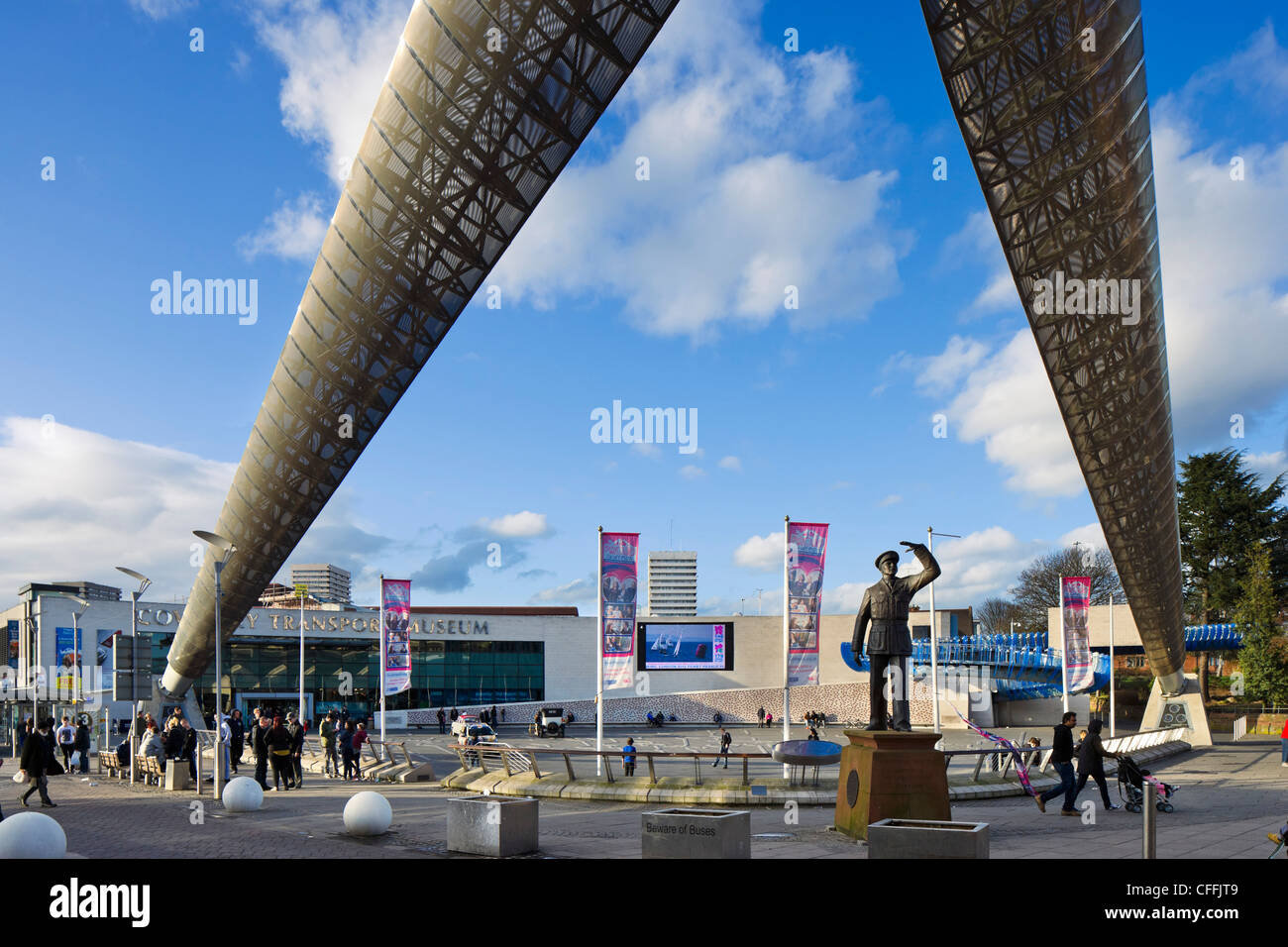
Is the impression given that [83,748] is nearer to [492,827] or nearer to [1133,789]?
[492,827]

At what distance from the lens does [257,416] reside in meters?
27.6

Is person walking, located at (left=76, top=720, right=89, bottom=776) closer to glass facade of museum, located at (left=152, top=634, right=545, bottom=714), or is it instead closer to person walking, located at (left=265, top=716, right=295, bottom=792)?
person walking, located at (left=265, top=716, right=295, bottom=792)

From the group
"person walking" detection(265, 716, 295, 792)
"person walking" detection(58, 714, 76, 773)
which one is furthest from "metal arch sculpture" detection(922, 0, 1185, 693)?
"person walking" detection(58, 714, 76, 773)

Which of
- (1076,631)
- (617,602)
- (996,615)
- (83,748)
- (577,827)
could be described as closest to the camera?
(577,827)

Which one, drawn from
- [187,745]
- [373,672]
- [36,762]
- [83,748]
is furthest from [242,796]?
[373,672]

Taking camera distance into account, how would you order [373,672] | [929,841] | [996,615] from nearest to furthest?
[929,841]
[373,672]
[996,615]

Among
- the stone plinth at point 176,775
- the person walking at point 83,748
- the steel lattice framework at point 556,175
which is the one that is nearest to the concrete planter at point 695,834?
the steel lattice framework at point 556,175

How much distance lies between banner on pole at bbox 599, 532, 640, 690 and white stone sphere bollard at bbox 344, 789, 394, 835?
14423 millimetres

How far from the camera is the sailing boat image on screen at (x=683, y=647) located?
78938 mm

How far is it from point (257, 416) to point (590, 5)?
16.3 meters

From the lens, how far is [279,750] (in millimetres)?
23547

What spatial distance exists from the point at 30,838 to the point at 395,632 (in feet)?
89.2
